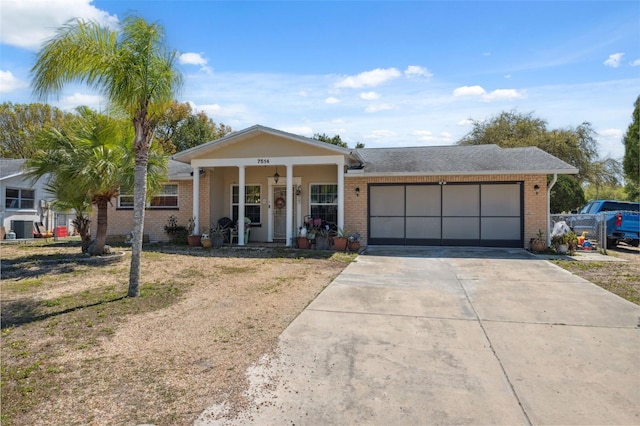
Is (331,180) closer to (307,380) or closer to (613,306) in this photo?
(613,306)

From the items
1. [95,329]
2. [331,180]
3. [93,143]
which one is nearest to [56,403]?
[95,329]

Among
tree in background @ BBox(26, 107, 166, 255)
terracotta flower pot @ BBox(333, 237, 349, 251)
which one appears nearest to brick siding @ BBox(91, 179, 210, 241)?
tree in background @ BBox(26, 107, 166, 255)

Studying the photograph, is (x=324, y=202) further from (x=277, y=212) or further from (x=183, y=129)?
(x=183, y=129)

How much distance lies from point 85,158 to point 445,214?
11426mm

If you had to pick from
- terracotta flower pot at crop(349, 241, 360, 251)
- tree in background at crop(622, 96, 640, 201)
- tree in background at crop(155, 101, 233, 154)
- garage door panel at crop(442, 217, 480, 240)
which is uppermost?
tree in background at crop(155, 101, 233, 154)

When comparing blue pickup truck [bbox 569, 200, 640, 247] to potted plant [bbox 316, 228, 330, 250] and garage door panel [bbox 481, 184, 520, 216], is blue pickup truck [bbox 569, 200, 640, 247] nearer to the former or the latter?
garage door panel [bbox 481, 184, 520, 216]

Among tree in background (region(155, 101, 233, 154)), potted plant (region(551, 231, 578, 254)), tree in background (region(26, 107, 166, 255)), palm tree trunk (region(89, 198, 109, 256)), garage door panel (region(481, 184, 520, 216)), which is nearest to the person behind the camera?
tree in background (region(26, 107, 166, 255))

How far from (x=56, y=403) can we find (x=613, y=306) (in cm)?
714

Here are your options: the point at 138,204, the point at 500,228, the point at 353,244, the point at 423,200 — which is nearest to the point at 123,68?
the point at 138,204

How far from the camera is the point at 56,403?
3.06 meters

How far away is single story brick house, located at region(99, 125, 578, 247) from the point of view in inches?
515

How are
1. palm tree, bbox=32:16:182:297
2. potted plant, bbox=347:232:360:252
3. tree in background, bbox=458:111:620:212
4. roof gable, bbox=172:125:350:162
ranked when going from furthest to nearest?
tree in background, bbox=458:111:620:212
roof gable, bbox=172:125:350:162
potted plant, bbox=347:232:360:252
palm tree, bbox=32:16:182:297

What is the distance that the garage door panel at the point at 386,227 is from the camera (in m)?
14.5

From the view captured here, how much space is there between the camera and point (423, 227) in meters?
14.4
